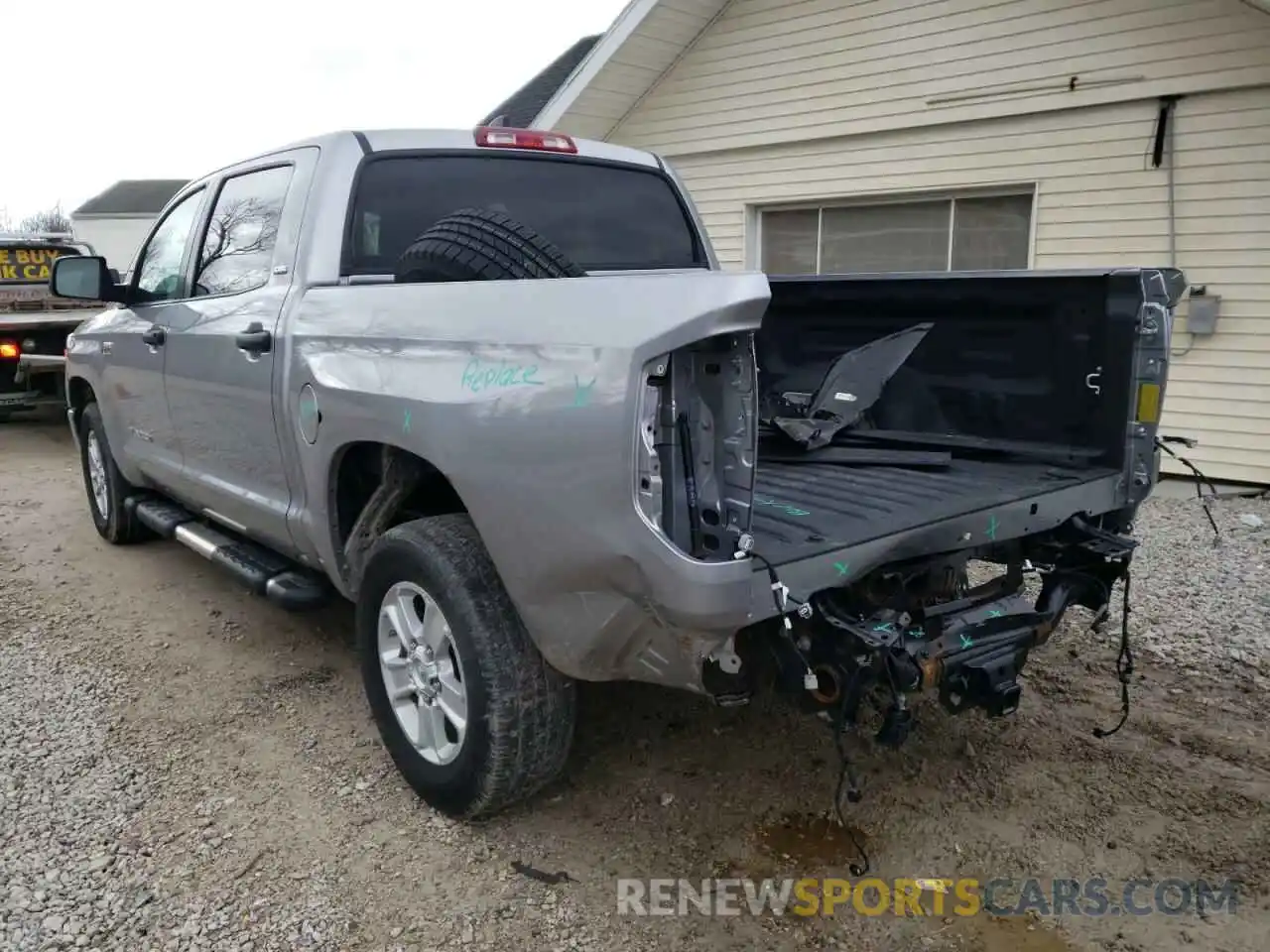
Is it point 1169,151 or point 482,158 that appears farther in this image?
point 1169,151

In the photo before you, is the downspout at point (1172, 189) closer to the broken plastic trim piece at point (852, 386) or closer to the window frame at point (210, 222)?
the broken plastic trim piece at point (852, 386)

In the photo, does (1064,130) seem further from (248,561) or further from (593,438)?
(593,438)

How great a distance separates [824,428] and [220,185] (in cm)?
291

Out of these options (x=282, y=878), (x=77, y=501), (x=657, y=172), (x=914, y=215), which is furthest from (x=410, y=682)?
(x=914, y=215)

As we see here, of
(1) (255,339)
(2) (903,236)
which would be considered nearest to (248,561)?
(1) (255,339)

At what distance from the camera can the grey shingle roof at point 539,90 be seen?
12266 millimetres

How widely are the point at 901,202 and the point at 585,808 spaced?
7409 millimetres

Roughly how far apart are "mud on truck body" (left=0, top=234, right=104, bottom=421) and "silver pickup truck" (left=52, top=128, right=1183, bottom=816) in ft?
23.7

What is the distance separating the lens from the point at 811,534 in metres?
2.63

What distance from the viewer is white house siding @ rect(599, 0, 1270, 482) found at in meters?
7.38

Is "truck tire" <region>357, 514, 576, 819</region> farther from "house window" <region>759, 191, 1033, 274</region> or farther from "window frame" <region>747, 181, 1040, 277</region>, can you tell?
"window frame" <region>747, 181, 1040, 277</region>

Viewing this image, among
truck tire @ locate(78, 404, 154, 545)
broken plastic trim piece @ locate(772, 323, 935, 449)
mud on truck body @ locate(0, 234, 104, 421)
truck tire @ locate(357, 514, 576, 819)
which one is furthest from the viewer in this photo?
mud on truck body @ locate(0, 234, 104, 421)

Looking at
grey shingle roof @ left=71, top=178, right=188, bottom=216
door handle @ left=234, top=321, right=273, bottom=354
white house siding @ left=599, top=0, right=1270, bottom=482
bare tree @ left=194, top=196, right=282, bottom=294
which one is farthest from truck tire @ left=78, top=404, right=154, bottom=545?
grey shingle roof @ left=71, top=178, right=188, bottom=216

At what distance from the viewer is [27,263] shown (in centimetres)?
1203
